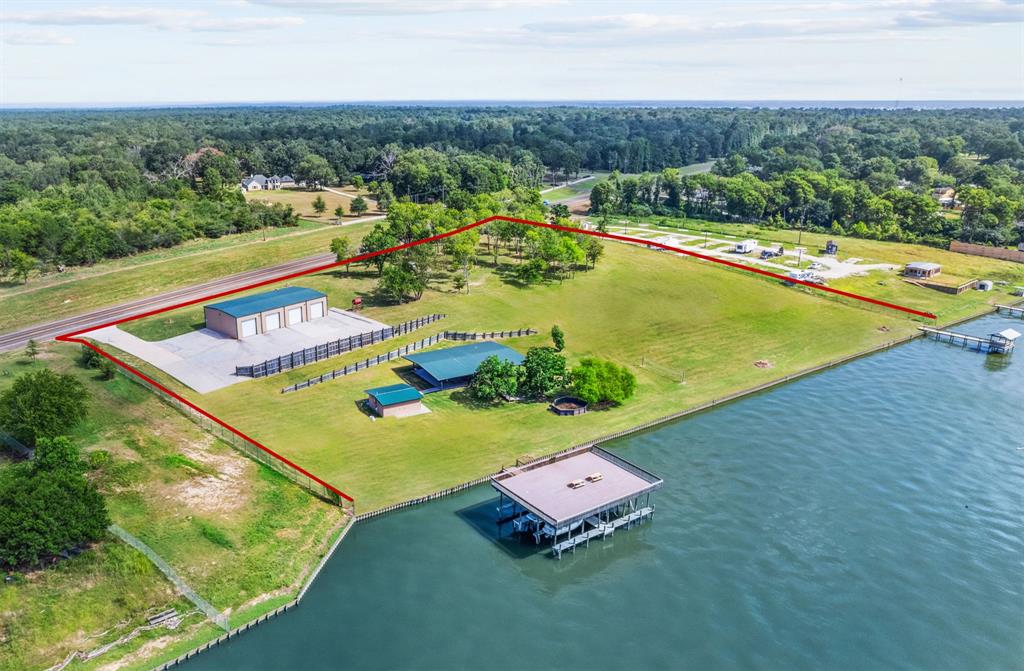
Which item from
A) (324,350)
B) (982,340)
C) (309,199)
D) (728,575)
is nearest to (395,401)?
(324,350)

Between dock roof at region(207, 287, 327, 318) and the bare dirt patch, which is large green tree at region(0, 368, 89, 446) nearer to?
the bare dirt patch

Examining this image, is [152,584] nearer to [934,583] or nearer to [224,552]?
[224,552]

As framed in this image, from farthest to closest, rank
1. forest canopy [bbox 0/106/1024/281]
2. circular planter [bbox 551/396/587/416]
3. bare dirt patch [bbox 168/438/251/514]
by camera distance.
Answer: forest canopy [bbox 0/106/1024/281]
circular planter [bbox 551/396/587/416]
bare dirt patch [bbox 168/438/251/514]

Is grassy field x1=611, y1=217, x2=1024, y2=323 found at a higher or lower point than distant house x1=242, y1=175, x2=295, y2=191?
lower

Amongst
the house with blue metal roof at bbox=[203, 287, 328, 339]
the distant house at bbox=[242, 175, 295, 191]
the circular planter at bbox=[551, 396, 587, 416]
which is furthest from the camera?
the distant house at bbox=[242, 175, 295, 191]

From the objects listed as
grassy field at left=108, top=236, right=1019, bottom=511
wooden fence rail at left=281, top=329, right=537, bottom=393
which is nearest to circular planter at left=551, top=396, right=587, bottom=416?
grassy field at left=108, top=236, right=1019, bottom=511

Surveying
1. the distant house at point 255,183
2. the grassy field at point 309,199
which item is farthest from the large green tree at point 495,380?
the distant house at point 255,183

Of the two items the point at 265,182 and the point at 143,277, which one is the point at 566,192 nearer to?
the point at 265,182

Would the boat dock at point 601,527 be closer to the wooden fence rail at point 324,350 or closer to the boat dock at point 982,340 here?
the wooden fence rail at point 324,350
